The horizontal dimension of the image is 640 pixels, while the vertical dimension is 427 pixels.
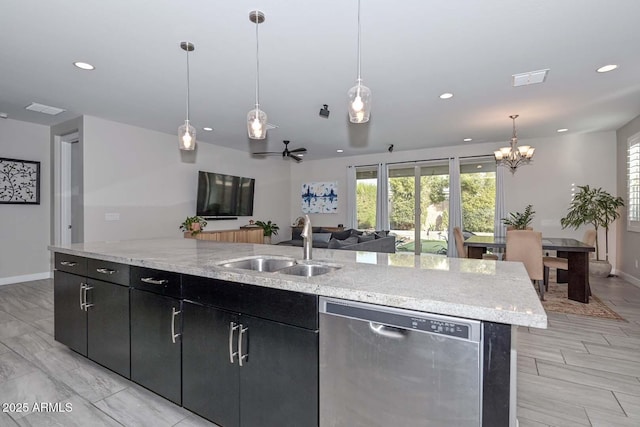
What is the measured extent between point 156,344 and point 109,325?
55 centimetres

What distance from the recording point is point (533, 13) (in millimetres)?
2277

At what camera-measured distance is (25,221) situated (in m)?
5.10

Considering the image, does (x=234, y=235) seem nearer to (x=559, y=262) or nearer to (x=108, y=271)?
(x=108, y=271)

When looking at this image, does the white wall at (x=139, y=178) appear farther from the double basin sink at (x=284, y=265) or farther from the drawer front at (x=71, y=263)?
the double basin sink at (x=284, y=265)

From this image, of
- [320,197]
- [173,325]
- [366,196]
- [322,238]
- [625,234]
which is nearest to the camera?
[173,325]

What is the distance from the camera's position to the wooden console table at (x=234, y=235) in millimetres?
5942

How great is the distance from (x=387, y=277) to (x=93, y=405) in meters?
2.00

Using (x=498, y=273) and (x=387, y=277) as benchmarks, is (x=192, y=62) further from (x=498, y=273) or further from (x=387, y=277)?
(x=498, y=273)

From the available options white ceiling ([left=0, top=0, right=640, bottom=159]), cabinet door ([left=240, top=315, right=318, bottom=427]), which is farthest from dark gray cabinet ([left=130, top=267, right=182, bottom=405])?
white ceiling ([left=0, top=0, right=640, bottom=159])

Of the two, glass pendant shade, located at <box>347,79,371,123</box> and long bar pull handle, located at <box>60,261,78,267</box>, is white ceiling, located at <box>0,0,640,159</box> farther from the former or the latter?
long bar pull handle, located at <box>60,261,78,267</box>

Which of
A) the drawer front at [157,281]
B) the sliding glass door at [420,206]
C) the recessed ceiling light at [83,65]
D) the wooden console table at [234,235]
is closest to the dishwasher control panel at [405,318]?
the drawer front at [157,281]

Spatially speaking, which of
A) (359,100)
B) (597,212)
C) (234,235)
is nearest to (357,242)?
(359,100)

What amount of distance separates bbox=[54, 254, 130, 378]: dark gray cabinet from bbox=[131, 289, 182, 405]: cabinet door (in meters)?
0.11

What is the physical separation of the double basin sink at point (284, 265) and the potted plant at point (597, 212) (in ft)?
18.1
